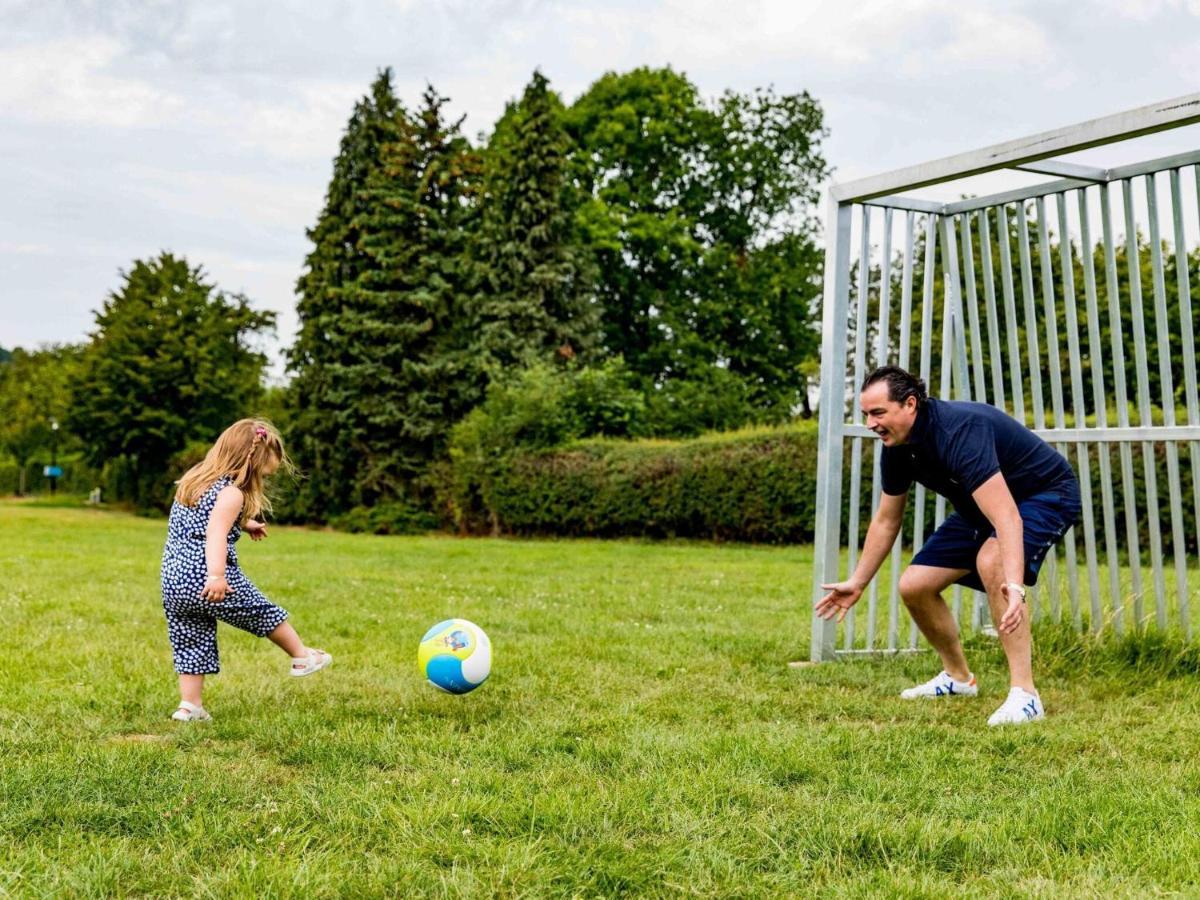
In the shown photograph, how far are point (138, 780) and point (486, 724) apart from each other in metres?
1.68

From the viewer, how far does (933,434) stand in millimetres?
5680

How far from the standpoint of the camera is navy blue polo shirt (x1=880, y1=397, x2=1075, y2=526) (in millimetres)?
5539

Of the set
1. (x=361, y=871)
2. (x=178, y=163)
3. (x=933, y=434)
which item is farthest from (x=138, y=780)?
(x=178, y=163)

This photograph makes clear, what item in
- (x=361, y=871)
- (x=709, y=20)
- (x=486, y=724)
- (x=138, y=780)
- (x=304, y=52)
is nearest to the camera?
(x=361, y=871)

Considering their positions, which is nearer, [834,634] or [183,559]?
[183,559]

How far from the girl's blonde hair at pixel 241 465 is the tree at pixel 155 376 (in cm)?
3516

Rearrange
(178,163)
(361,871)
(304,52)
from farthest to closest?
(178,163) → (304,52) → (361,871)

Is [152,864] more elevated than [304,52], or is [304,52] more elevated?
[304,52]

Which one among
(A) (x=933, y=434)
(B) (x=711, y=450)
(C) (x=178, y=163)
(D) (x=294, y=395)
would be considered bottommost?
(A) (x=933, y=434)

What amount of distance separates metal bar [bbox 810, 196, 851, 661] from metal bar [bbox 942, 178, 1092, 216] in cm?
81

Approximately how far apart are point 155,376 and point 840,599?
121 feet

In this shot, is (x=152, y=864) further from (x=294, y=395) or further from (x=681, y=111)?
(x=681, y=111)

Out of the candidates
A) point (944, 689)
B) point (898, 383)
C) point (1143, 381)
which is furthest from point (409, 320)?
point (898, 383)

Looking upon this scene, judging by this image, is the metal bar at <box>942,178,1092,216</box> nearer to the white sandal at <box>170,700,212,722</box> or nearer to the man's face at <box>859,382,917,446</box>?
the man's face at <box>859,382,917,446</box>
